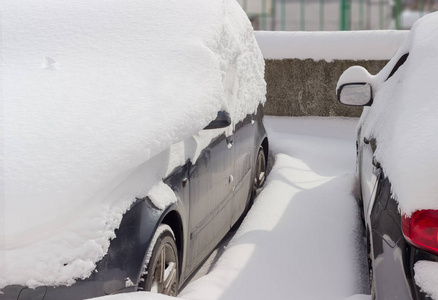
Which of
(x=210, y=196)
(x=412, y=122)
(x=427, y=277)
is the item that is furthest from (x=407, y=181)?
(x=210, y=196)

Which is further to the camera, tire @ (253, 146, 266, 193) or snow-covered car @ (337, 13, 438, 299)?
tire @ (253, 146, 266, 193)

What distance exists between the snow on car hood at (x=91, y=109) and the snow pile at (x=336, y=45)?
3730mm

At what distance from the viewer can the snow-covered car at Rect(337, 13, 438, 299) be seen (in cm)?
257

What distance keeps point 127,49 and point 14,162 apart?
4.06 ft

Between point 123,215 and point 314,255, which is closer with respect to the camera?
point 123,215

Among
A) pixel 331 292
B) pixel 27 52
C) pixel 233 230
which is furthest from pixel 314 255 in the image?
pixel 27 52

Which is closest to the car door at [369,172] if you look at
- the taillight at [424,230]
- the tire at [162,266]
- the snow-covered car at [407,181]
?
the snow-covered car at [407,181]

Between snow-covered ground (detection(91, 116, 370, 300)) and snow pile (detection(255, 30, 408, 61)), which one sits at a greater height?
snow pile (detection(255, 30, 408, 61))

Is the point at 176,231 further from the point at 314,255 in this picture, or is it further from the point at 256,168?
the point at 256,168

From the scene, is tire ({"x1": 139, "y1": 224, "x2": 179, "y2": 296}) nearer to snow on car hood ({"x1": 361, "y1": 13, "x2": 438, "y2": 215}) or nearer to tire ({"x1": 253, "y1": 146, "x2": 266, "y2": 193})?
snow on car hood ({"x1": 361, "y1": 13, "x2": 438, "y2": 215})

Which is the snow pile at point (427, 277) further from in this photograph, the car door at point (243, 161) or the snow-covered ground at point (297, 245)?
the car door at point (243, 161)

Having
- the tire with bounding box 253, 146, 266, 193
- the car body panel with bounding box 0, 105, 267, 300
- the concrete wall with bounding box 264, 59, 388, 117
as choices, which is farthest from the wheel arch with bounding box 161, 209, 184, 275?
the concrete wall with bounding box 264, 59, 388, 117

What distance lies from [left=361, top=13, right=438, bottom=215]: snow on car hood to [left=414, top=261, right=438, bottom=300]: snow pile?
20 cm

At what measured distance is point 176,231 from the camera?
356 cm
